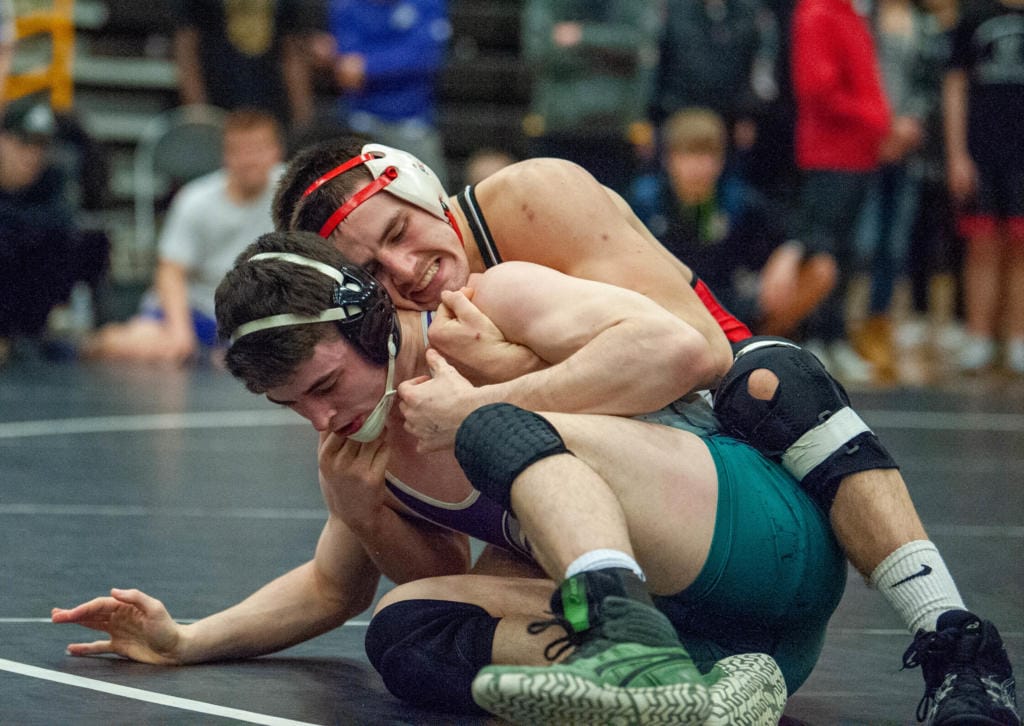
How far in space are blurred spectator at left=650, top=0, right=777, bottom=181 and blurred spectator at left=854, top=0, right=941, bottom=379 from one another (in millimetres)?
649

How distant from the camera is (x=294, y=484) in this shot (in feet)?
14.2

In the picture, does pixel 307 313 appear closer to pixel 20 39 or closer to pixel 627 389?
pixel 627 389

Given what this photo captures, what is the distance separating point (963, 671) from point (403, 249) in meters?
1.01

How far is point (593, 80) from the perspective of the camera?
7668 mm

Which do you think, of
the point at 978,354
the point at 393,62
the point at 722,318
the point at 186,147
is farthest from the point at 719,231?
the point at 722,318

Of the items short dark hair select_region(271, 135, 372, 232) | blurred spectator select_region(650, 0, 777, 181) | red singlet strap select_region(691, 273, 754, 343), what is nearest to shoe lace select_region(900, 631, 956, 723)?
red singlet strap select_region(691, 273, 754, 343)

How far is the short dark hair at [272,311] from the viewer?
7.22ft

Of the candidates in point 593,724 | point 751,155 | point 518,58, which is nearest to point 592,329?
point 593,724

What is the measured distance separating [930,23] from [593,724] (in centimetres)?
723

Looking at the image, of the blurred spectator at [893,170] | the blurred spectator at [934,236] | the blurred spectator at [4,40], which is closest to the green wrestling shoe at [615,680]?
the blurred spectator at [893,170]

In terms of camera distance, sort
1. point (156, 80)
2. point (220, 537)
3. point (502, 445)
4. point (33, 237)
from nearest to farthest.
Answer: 1. point (502, 445)
2. point (220, 537)
3. point (33, 237)
4. point (156, 80)

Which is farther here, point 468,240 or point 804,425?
point 468,240

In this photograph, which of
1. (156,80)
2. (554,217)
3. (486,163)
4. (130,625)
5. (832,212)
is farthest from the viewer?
(156,80)

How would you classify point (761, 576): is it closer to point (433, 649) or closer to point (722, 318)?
point (433, 649)
